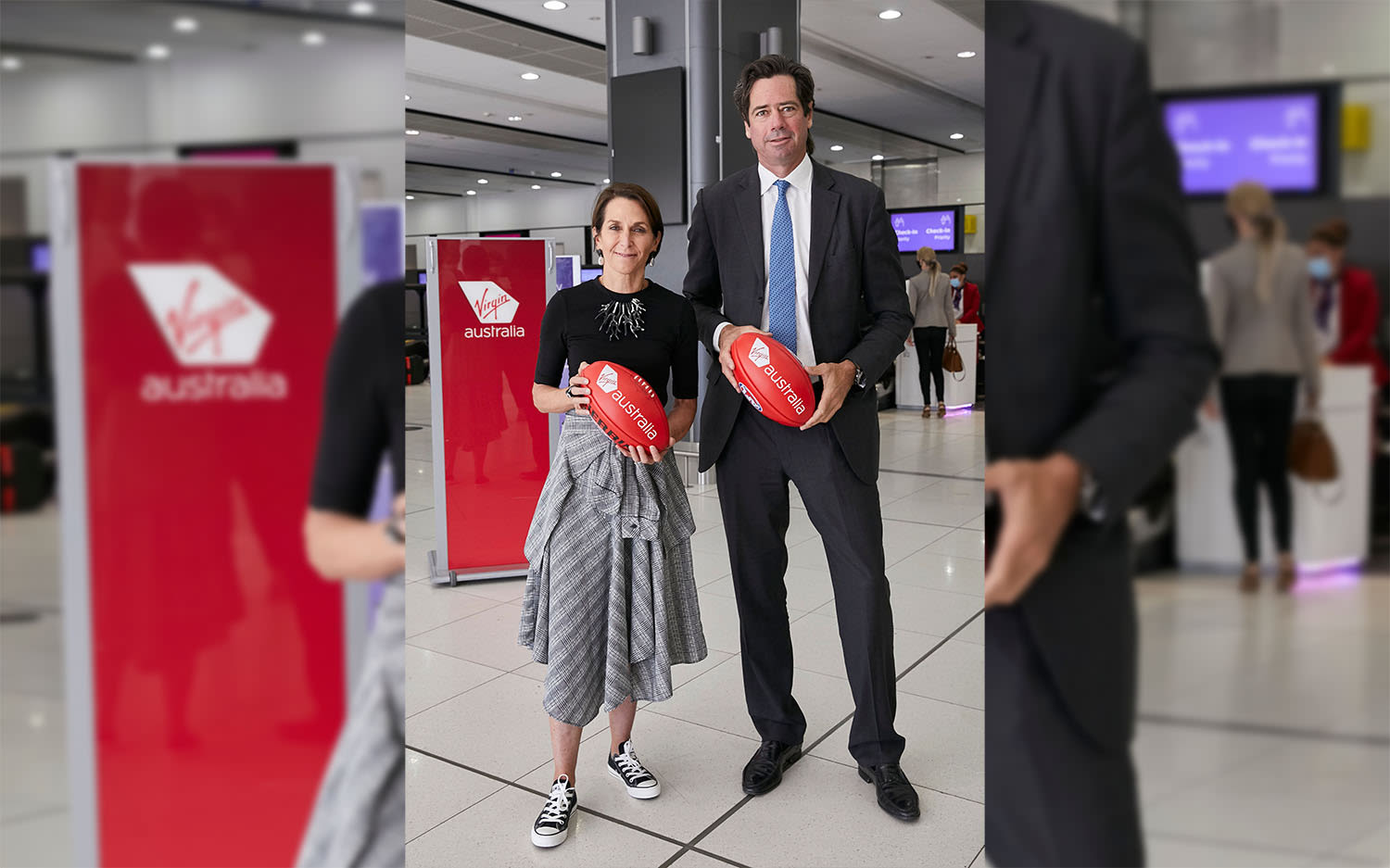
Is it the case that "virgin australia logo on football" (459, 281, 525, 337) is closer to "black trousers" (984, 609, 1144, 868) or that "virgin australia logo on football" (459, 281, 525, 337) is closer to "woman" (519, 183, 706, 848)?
"woman" (519, 183, 706, 848)

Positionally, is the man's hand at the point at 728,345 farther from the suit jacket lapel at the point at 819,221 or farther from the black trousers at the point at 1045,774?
the black trousers at the point at 1045,774

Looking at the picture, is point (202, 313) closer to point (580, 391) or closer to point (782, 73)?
point (580, 391)

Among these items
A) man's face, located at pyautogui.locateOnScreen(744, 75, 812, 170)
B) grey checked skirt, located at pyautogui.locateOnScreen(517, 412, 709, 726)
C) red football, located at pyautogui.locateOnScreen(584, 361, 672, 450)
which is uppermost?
man's face, located at pyautogui.locateOnScreen(744, 75, 812, 170)

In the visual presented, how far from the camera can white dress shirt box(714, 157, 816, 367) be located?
2.46m

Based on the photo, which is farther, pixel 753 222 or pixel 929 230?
pixel 929 230

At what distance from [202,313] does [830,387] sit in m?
1.79

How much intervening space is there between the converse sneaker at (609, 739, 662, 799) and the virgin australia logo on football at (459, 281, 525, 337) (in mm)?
2391

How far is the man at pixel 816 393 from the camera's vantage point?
7.89ft

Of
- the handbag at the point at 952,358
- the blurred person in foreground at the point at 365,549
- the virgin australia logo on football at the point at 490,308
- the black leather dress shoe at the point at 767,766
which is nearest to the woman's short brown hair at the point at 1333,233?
the blurred person in foreground at the point at 365,549

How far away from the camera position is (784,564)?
260 centimetres

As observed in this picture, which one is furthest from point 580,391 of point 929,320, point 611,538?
point 929,320

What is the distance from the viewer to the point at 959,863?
6.82ft

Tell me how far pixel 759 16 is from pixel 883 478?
3.27 m

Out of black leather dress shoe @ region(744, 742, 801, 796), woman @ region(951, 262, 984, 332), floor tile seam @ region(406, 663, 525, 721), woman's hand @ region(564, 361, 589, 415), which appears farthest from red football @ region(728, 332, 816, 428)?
woman @ region(951, 262, 984, 332)
